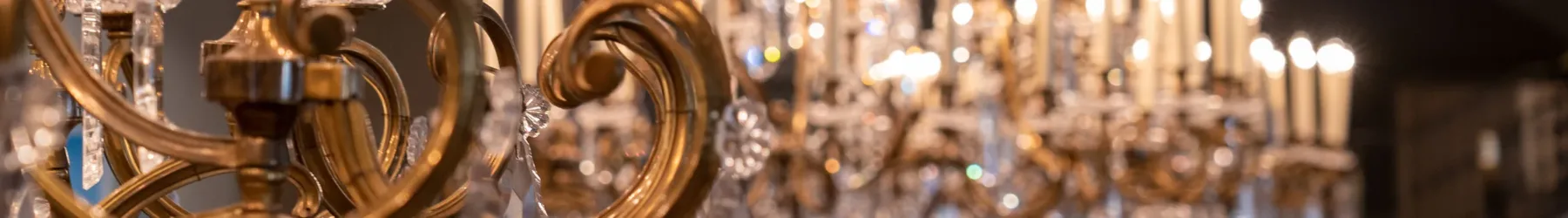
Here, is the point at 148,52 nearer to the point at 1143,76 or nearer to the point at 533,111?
A: the point at 533,111

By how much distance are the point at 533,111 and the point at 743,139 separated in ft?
0.36

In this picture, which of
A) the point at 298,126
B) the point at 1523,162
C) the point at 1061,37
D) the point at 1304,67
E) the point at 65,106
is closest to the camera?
the point at 298,126

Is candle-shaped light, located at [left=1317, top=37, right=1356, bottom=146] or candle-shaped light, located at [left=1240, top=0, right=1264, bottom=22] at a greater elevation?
candle-shaped light, located at [left=1240, top=0, right=1264, bottom=22]

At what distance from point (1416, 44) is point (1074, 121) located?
1107 mm

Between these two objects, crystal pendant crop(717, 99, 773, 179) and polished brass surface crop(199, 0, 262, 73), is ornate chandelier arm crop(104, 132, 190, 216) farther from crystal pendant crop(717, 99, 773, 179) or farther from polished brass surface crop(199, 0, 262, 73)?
crystal pendant crop(717, 99, 773, 179)

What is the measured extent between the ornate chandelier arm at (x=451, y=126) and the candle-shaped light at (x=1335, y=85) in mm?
1895

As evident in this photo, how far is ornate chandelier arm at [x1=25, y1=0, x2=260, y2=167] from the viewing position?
1.28 ft

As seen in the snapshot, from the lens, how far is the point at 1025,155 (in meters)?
1.97

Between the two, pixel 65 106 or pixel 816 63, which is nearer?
pixel 65 106

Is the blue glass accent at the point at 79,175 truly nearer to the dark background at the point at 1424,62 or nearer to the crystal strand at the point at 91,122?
the crystal strand at the point at 91,122

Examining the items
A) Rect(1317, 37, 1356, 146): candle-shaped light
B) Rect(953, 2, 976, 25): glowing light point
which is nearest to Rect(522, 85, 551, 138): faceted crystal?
Rect(953, 2, 976, 25): glowing light point

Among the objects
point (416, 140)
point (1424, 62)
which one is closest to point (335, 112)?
point (416, 140)

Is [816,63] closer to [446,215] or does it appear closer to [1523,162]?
[446,215]

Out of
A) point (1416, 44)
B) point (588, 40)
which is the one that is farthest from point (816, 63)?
point (1416, 44)
